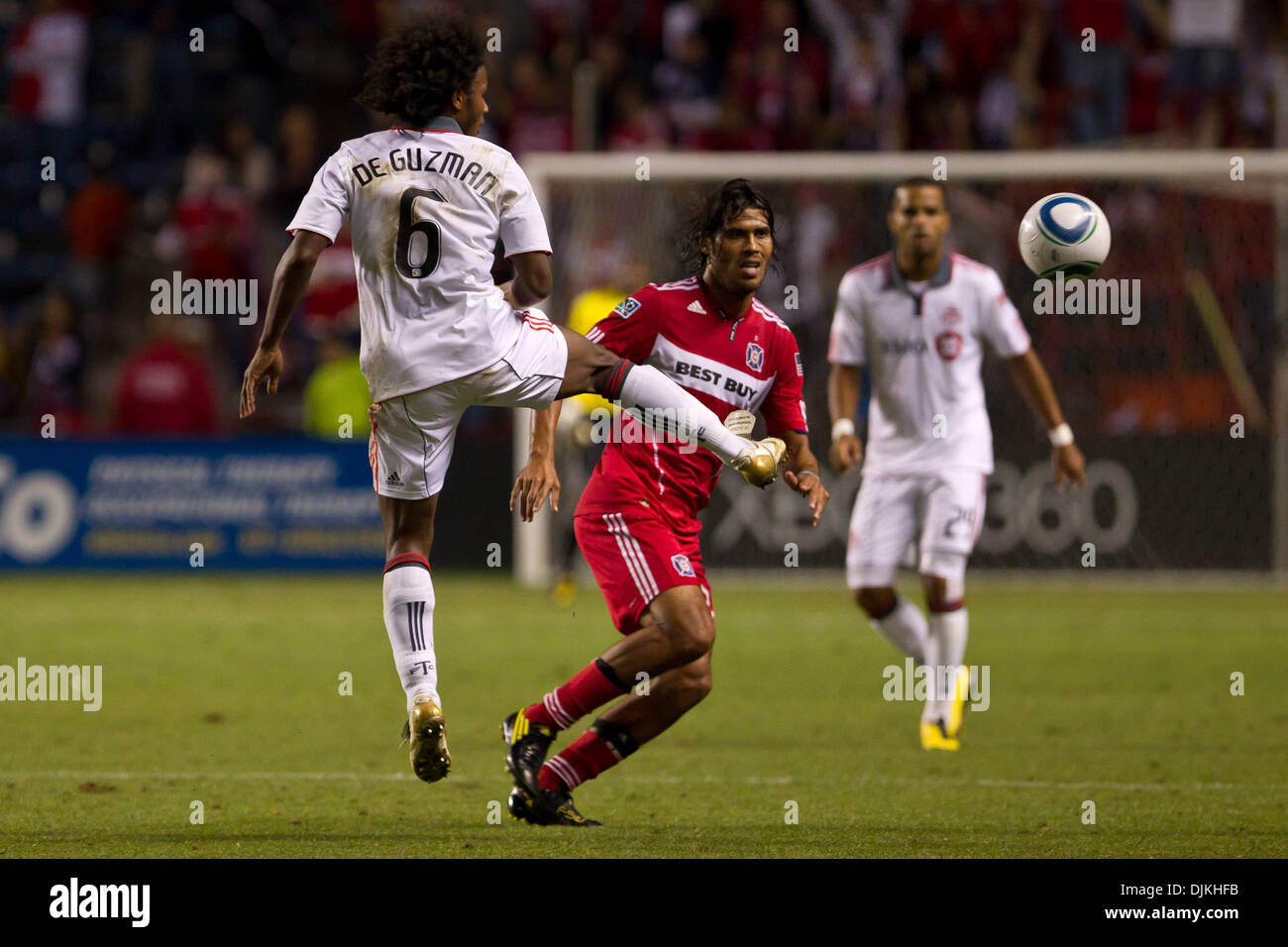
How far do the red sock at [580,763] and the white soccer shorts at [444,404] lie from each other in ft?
3.45

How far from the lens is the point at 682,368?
668 cm

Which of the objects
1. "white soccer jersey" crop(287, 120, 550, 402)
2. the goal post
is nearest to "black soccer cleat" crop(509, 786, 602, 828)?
"white soccer jersey" crop(287, 120, 550, 402)

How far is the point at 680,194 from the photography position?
1653 centimetres

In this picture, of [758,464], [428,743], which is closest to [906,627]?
[758,464]

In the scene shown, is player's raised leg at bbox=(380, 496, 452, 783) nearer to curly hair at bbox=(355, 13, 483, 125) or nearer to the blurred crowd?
curly hair at bbox=(355, 13, 483, 125)

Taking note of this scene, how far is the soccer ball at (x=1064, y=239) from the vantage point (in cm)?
736

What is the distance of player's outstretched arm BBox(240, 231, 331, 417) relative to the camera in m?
5.84

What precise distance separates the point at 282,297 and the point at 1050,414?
4439 millimetres

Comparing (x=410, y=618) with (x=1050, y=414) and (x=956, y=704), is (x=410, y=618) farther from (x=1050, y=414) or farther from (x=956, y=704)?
(x=1050, y=414)

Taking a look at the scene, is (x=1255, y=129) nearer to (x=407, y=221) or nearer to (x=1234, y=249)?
(x=1234, y=249)

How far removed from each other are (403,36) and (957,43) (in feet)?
46.6

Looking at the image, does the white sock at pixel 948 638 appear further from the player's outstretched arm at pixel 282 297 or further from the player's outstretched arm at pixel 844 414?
the player's outstretched arm at pixel 282 297

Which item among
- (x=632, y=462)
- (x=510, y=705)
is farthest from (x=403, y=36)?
(x=510, y=705)

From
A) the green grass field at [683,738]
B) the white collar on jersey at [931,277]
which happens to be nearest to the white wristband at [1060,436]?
the white collar on jersey at [931,277]
